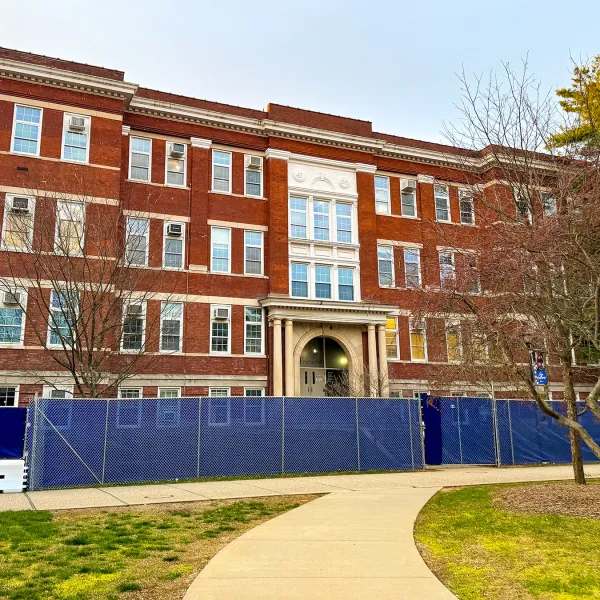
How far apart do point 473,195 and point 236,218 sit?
17.6 meters

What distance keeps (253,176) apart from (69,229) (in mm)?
12049

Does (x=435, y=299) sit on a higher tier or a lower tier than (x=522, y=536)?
higher

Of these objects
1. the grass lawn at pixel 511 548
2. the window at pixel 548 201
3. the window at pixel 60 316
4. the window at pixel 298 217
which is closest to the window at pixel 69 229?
the window at pixel 60 316

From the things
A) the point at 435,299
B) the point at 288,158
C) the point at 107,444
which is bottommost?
the point at 107,444

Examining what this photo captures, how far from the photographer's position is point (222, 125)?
28734 millimetres

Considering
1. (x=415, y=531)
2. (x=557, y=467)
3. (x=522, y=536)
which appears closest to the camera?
(x=522, y=536)

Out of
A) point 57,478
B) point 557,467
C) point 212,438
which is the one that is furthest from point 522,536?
point 557,467

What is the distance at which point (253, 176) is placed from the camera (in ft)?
96.0

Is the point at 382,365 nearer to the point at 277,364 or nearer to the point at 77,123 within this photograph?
the point at 277,364

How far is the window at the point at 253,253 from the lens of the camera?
28203 millimetres

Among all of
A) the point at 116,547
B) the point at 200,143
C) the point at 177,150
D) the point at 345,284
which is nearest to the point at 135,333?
the point at 177,150

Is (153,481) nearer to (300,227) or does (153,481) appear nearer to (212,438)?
(212,438)

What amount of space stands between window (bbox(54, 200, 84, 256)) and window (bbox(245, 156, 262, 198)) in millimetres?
9542

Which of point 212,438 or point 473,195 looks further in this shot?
point 212,438
